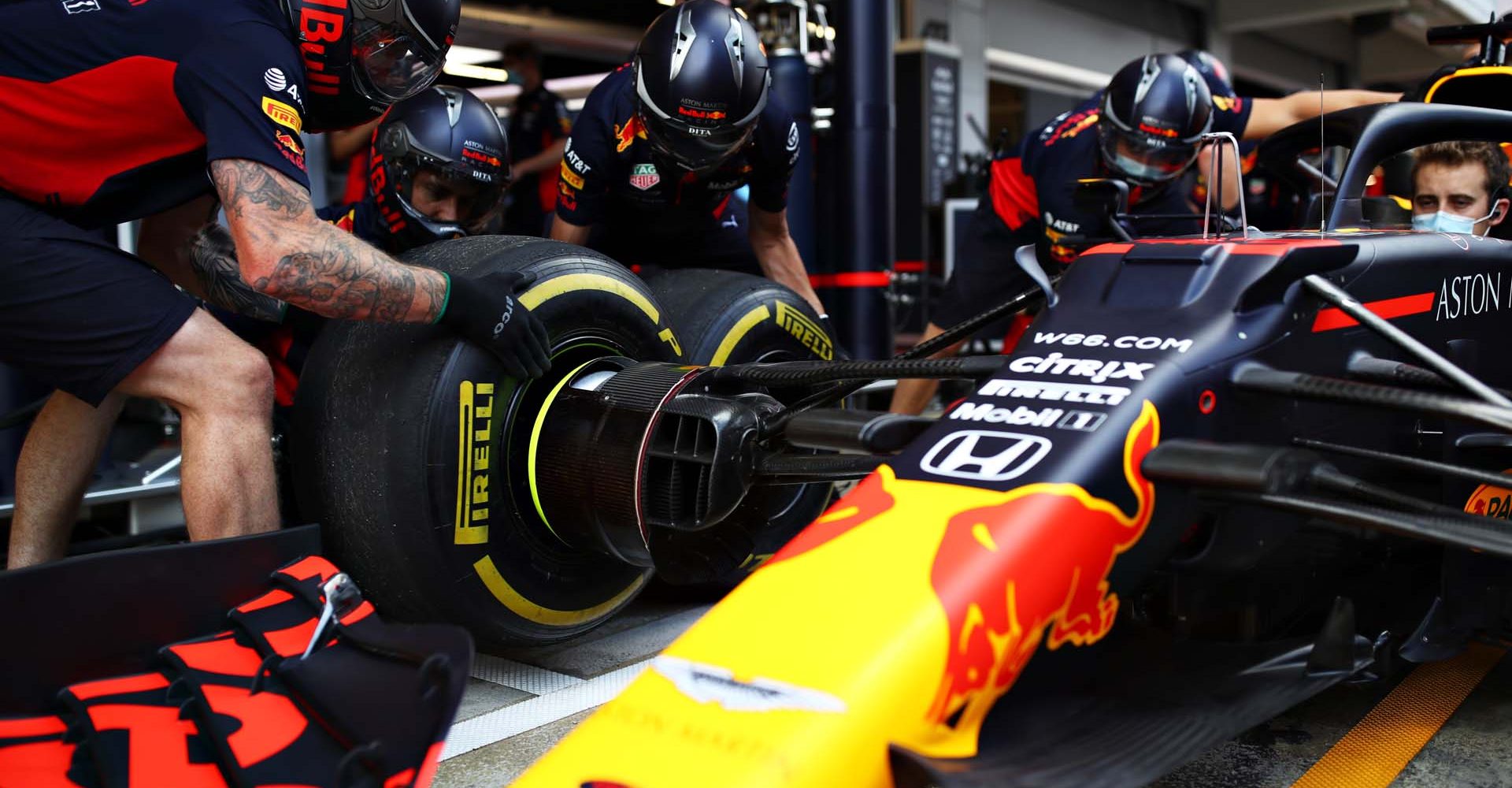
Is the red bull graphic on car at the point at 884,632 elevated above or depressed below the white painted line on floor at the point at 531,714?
above

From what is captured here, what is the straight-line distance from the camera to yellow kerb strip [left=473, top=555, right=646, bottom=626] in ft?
8.42

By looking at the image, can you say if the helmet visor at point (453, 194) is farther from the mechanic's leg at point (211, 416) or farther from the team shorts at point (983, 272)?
the team shorts at point (983, 272)

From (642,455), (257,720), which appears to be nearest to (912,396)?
(642,455)

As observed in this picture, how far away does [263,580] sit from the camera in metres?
2.15

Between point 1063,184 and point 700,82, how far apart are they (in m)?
1.67

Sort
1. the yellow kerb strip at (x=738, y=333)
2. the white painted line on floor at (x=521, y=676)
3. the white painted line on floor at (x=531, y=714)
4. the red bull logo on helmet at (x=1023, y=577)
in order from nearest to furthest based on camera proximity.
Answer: the red bull logo on helmet at (x=1023, y=577) < the white painted line on floor at (x=531, y=714) < the white painted line on floor at (x=521, y=676) < the yellow kerb strip at (x=738, y=333)

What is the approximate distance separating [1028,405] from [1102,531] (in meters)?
0.25

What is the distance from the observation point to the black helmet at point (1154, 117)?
13.1 ft

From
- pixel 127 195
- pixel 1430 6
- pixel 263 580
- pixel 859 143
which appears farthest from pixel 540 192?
pixel 1430 6

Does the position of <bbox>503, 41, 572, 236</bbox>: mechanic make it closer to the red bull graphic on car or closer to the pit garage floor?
the pit garage floor

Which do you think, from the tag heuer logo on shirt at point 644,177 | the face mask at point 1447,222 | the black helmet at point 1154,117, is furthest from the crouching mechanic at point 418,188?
the face mask at point 1447,222

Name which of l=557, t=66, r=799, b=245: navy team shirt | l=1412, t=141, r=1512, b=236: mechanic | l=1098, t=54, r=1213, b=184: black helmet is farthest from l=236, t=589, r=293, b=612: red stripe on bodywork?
l=1098, t=54, r=1213, b=184: black helmet

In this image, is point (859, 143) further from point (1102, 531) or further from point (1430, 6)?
point (1430, 6)

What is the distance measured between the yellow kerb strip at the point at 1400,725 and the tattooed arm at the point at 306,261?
1.86 m
